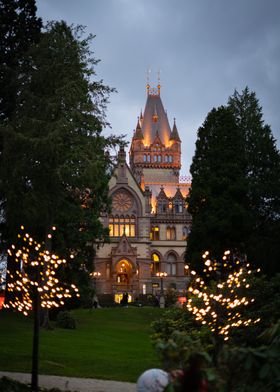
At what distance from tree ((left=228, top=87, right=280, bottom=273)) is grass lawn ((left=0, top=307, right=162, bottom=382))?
961cm

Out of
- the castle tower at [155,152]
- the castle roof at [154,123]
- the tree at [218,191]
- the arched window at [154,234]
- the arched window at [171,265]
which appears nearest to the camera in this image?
the tree at [218,191]

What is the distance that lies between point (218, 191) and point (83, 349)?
18.0 metres

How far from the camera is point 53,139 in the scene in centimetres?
2502

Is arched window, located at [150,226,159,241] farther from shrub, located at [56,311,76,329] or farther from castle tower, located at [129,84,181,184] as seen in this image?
shrub, located at [56,311,76,329]

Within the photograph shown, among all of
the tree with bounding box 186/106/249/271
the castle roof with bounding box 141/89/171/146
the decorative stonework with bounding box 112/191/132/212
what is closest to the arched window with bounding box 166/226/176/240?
the decorative stonework with bounding box 112/191/132/212

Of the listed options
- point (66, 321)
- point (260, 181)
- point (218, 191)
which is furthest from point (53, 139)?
point (260, 181)

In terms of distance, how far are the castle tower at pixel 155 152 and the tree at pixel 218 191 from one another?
49.7 metres

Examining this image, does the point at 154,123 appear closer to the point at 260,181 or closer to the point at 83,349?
the point at 260,181

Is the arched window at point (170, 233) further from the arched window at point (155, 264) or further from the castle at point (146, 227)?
the arched window at point (155, 264)

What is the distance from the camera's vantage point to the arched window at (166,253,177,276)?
7862 centimetres

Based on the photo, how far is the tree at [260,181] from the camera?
34.0m

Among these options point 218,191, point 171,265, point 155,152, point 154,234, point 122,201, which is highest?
point 155,152

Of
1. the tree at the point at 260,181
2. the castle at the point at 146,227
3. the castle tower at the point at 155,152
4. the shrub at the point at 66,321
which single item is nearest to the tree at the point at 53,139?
the shrub at the point at 66,321

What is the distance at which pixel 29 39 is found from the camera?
28391 millimetres
